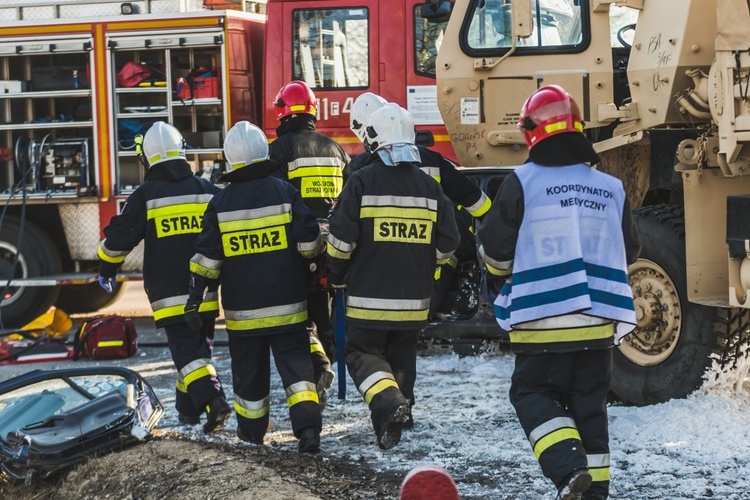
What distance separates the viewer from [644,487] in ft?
16.5

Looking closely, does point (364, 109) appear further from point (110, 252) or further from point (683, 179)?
point (683, 179)

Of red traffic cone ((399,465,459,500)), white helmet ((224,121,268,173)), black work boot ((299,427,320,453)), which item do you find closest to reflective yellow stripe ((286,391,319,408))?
black work boot ((299,427,320,453))

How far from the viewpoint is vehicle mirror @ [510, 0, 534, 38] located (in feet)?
25.6

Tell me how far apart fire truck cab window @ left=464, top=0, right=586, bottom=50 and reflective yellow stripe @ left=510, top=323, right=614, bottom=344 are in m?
4.08

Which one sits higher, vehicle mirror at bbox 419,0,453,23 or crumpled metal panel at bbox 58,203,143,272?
vehicle mirror at bbox 419,0,453,23

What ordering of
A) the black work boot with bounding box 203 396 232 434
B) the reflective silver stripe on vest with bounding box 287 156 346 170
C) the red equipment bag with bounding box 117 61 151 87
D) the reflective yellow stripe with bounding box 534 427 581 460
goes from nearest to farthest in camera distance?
the reflective yellow stripe with bounding box 534 427 581 460 → the black work boot with bounding box 203 396 232 434 → the reflective silver stripe on vest with bounding box 287 156 346 170 → the red equipment bag with bounding box 117 61 151 87

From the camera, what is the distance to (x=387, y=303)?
5684mm

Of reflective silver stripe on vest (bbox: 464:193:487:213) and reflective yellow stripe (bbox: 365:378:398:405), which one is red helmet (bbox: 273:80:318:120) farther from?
reflective yellow stripe (bbox: 365:378:398:405)

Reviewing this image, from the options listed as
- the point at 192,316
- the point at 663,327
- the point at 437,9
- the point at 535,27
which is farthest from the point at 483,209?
the point at 437,9

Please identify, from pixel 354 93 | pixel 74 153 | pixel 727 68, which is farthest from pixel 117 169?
pixel 727 68

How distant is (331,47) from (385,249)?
4.75m

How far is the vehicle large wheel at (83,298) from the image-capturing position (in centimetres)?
1180

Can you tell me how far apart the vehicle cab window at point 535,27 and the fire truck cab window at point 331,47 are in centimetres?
175

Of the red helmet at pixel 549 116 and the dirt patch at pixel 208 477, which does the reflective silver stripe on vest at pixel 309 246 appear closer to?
the dirt patch at pixel 208 477
